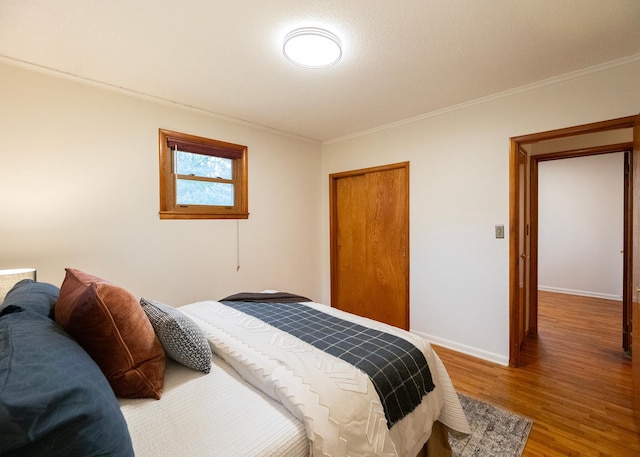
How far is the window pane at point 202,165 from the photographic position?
2.84m

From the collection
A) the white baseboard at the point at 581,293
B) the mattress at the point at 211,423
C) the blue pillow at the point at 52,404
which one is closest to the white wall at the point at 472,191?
the mattress at the point at 211,423

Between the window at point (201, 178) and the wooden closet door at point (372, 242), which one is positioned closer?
the window at point (201, 178)

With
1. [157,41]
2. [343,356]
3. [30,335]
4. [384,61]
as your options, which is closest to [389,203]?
[384,61]

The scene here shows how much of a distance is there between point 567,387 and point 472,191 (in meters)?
1.73

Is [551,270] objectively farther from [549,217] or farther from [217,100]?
[217,100]

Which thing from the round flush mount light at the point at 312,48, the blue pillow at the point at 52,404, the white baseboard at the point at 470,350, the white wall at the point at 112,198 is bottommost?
the white baseboard at the point at 470,350

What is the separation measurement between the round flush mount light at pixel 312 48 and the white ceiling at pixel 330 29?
0.17 feet

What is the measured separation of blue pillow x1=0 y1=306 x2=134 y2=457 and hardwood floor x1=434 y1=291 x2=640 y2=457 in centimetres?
204

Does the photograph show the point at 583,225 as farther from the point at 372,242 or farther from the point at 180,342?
the point at 180,342

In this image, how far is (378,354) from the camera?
53.2 inches

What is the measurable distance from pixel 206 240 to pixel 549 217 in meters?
5.70

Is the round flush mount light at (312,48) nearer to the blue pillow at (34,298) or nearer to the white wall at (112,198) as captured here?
the white wall at (112,198)

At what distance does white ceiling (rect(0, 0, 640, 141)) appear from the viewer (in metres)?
1.52

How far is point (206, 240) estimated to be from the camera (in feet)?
9.58
